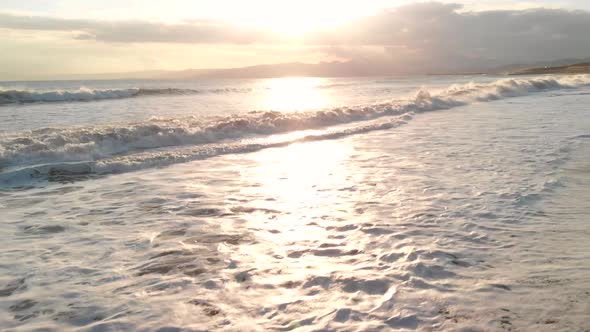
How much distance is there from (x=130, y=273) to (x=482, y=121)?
14.7 m

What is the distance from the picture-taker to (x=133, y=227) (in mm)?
5707

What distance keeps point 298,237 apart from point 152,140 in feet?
28.4

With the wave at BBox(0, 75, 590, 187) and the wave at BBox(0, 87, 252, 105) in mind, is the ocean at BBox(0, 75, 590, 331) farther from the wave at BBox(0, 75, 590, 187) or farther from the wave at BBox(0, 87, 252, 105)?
the wave at BBox(0, 87, 252, 105)

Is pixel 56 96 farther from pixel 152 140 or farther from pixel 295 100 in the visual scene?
pixel 152 140

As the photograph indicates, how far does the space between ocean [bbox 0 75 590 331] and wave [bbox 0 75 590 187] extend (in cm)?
9

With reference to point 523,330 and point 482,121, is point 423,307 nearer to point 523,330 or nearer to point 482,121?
point 523,330

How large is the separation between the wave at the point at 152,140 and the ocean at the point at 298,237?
9cm

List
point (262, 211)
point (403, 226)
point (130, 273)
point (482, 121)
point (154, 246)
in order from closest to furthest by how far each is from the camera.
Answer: point (130, 273) → point (154, 246) → point (403, 226) → point (262, 211) → point (482, 121)

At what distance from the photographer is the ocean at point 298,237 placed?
3570 millimetres

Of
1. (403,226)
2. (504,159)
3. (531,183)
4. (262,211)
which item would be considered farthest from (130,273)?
(504,159)

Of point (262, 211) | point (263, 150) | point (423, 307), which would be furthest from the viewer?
point (263, 150)

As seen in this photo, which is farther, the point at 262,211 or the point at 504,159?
the point at 504,159

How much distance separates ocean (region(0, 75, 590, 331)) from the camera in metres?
3.57

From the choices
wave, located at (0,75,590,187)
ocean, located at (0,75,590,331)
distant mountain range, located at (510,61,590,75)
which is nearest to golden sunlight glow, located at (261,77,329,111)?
wave, located at (0,75,590,187)
